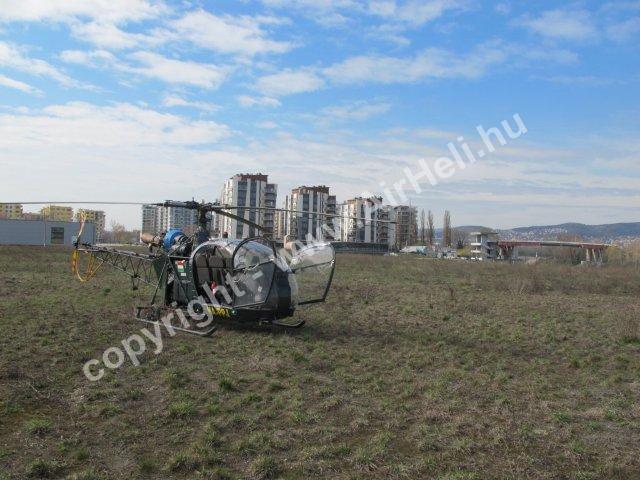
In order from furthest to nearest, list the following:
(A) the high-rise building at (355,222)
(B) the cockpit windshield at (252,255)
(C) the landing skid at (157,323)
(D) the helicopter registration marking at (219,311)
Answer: (A) the high-rise building at (355,222) < (D) the helicopter registration marking at (219,311) < (C) the landing skid at (157,323) < (B) the cockpit windshield at (252,255)

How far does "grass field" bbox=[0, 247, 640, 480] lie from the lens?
17.1 feet

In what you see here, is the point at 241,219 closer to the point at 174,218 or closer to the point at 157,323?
the point at 157,323

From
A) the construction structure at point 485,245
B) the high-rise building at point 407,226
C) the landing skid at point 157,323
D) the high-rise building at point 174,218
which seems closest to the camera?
the landing skid at point 157,323

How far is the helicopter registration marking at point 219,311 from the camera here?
11.3 metres

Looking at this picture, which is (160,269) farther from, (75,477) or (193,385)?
(75,477)

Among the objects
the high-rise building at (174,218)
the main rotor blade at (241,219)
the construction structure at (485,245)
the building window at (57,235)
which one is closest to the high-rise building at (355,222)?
the construction structure at (485,245)

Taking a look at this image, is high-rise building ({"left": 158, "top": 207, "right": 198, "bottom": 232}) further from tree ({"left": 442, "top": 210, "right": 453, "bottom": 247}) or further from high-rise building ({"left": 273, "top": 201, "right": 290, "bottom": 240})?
tree ({"left": 442, "top": 210, "right": 453, "bottom": 247})

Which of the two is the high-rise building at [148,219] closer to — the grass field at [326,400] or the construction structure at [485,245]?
the grass field at [326,400]

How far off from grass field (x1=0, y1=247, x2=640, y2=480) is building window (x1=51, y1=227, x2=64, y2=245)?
68.1 m

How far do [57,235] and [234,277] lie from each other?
73602mm

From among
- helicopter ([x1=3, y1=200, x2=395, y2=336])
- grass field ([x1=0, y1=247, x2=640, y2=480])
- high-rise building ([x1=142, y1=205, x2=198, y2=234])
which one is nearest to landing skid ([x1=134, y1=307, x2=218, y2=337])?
helicopter ([x1=3, y1=200, x2=395, y2=336])

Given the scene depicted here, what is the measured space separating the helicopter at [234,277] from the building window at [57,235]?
70715 mm

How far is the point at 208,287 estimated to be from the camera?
1184 centimetres

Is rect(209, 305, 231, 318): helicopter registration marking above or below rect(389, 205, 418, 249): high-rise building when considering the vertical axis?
below
